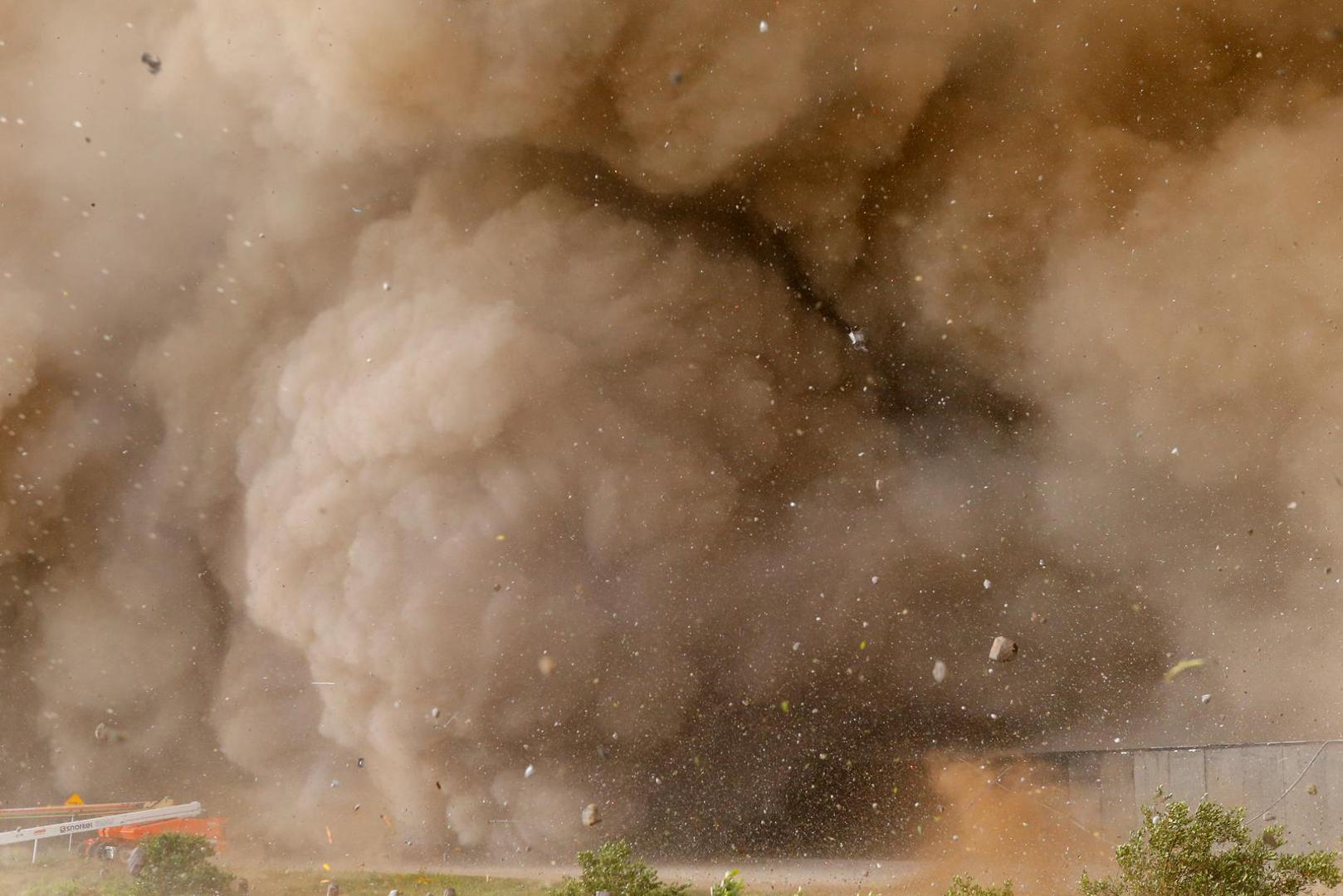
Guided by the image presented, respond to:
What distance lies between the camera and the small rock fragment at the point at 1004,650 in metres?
4.34

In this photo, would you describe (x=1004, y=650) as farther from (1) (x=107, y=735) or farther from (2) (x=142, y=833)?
(1) (x=107, y=735)

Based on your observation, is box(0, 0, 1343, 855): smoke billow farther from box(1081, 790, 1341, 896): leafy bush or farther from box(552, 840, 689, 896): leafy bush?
box(1081, 790, 1341, 896): leafy bush

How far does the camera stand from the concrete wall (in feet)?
12.5

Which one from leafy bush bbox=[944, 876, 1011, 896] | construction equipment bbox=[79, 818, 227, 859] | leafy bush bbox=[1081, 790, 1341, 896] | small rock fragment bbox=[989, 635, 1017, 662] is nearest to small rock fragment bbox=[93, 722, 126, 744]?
construction equipment bbox=[79, 818, 227, 859]

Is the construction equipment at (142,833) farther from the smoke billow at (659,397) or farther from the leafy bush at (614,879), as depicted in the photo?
the leafy bush at (614,879)

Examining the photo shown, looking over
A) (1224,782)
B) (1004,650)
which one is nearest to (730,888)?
(1004,650)

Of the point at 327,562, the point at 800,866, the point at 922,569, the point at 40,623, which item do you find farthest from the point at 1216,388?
the point at 40,623

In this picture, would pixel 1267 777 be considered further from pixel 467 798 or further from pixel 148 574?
pixel 148 574

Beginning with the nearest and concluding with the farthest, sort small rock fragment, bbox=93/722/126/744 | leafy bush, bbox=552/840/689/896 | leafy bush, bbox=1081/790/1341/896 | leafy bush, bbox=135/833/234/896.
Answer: leafy bush, bbox=1081/790/1341/896 < leafy bush, bbox=552/840/689/896 < leafy bush, bbox=135/833/234/896 < small rock fragment, bbox=93/722/126/744

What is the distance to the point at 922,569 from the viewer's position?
459 cm

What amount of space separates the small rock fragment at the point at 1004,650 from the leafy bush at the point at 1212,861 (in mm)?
926

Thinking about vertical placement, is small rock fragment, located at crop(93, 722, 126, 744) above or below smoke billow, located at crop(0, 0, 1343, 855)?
below

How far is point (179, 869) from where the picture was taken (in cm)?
476

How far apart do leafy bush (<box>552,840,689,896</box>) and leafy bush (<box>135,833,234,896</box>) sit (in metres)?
1.96
